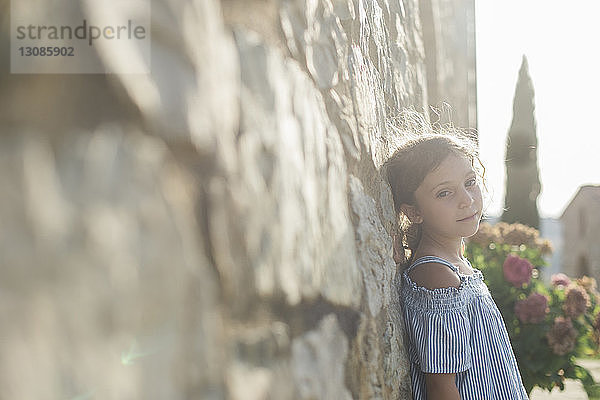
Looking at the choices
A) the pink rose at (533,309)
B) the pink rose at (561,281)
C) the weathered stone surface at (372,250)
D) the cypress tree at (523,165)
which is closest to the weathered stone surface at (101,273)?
the weathered stone surface at (372,250)

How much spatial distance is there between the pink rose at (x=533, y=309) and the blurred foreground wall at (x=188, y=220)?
8.02 feet

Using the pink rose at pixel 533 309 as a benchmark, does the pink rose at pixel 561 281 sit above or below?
above

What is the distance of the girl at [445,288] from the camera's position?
142 cm

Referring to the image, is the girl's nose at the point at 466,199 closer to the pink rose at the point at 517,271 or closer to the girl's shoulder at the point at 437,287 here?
the girl's shoulder at the point at 437,287

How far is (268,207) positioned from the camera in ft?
2.17

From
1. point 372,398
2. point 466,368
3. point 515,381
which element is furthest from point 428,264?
point 372,398

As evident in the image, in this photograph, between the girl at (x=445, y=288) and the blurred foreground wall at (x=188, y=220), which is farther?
the girl at (x=445, y=288)

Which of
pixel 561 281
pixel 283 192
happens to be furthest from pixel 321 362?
pixel 561 281

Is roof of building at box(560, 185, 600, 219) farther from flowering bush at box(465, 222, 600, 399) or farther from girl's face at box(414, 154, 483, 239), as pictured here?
girl's face at box(414, 154, 483, 239)

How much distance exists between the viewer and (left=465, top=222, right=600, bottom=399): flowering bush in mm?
3141

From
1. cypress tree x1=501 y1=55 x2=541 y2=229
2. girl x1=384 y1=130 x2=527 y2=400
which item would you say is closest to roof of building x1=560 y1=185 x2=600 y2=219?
cypress tree x1=501 y1=55 x2=541 y2=229

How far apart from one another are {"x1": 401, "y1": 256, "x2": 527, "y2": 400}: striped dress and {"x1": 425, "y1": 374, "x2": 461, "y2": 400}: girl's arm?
0.08ft

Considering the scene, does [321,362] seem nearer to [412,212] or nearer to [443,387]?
[443,387]

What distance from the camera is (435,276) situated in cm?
148
